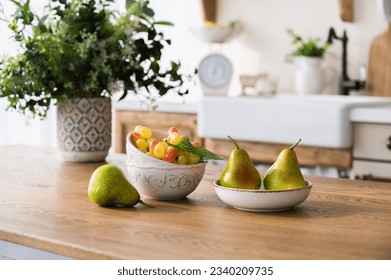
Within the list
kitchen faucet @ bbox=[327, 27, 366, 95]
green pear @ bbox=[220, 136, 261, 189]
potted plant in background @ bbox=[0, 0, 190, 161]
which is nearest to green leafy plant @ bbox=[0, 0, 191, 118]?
potted plant in background @ bbox=[0, 0, 190, 161]

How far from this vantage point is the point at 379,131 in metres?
3.29

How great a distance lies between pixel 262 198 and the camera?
156 centimetres

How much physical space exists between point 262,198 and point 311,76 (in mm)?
2577

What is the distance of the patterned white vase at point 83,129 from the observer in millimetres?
2342

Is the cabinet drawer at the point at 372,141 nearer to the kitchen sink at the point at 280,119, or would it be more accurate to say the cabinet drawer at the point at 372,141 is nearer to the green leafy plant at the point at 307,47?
the kitchen sink at the point at 280,119

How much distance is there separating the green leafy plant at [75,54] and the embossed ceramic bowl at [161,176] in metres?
0.58

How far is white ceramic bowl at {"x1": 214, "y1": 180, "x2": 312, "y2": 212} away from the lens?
156cm

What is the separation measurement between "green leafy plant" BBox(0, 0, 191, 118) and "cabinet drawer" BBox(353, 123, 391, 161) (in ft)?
A: 4.32

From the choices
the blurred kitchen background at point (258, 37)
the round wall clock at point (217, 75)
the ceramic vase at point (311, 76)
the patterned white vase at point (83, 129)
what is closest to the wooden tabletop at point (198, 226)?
the patterned white vase at point (83, 129)

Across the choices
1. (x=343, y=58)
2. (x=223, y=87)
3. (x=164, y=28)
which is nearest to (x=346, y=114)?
(x=343, y=58)

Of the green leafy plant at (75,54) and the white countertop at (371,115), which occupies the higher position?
the green leafy plant at (75,54)

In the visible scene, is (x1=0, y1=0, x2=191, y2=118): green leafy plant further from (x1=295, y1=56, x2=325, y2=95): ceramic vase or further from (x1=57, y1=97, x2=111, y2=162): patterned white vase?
(x1=295, y1=56, x2=325, y2=95): ceramic vase

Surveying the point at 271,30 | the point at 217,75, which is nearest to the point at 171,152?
the point at 217,75
